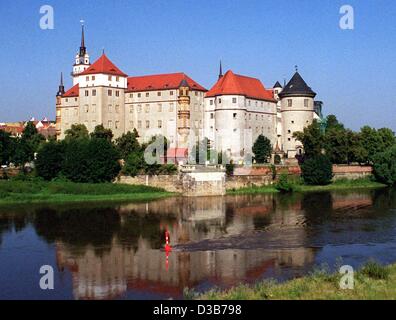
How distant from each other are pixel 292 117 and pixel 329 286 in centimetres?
4940

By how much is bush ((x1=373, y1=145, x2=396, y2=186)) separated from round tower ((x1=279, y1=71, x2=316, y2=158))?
40.0 ft

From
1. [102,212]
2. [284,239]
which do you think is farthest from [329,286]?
[102,212]

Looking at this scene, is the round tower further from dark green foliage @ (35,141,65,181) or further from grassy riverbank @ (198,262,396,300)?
grassy riverbank @ (198,262,396,300)

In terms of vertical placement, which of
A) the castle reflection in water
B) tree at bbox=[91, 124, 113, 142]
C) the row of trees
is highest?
tree at bbox=[91, 124, 113, 142]

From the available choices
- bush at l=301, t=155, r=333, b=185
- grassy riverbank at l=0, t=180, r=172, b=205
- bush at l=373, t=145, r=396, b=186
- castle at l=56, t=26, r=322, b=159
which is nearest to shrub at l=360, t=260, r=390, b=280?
grassy riverbank at l=0, t=180, r=172, b=205

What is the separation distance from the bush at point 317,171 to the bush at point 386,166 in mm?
4381

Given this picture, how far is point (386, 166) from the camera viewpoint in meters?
50.9

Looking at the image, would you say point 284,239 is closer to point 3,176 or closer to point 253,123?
point 3,176

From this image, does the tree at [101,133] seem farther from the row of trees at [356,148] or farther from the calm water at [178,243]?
Result: the calm water at [178,243]

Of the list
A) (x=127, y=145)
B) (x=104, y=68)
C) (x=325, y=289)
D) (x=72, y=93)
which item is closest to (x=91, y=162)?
(x=127, y=145)

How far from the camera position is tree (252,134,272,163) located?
5712 cm

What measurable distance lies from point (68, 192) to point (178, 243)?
61.9 ft

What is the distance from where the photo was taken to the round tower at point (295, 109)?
63031mm
